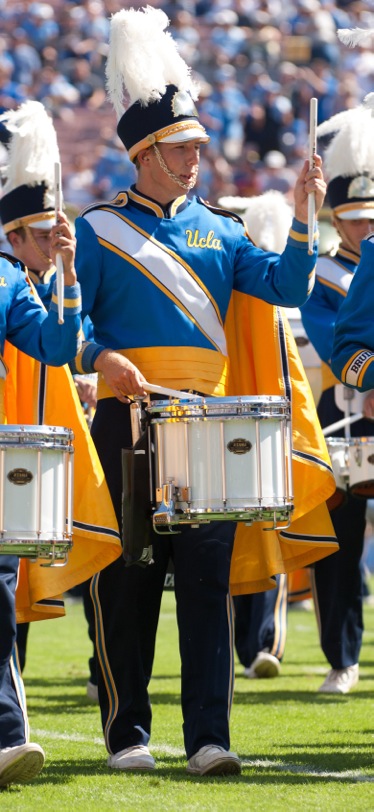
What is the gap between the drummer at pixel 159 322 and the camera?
17.0 feet

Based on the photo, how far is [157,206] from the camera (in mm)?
5473

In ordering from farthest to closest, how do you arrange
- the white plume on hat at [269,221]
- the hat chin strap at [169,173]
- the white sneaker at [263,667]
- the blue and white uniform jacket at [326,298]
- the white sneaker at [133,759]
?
the white plume on hat at [269,221]
the white sneaker at [263,667]
the blue and white uniform jacket at [326,298]
the hat chin strap at [169,173]
the white sneaker at [133,759]

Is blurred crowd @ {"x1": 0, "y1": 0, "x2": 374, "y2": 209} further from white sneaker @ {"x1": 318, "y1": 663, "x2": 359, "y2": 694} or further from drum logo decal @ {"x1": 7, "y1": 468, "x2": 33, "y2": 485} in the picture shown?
drum logo decal @ {"x1": 7, "y1": 468, "x2": 33, "y2": 485}

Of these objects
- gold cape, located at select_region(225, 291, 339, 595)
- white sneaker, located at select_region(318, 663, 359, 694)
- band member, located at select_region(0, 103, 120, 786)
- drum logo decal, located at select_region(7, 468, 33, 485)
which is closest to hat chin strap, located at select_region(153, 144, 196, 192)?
gold cape, located at select_region(225, 291, 339, 595)

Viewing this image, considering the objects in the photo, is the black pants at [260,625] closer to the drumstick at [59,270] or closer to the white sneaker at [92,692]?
the white sneaker at [92,692]

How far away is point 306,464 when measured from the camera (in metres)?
5.51

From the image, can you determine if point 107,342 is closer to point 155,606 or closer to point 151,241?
point 151,241

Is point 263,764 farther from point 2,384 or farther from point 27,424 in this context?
point 2,384

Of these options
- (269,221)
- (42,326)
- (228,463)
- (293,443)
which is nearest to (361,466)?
(293,443)

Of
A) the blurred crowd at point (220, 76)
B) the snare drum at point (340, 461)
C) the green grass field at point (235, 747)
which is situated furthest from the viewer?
the blurred crowd at point (220, 76)

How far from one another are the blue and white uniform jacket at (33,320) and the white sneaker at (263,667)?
11.8 feet

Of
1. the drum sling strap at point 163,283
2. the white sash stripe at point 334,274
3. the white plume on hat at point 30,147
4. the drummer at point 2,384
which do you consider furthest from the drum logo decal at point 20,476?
the white sash stripe at point 334,274

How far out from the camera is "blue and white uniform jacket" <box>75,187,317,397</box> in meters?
5.27

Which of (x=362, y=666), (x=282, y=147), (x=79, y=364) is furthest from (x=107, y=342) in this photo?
(x=282, y=147)
